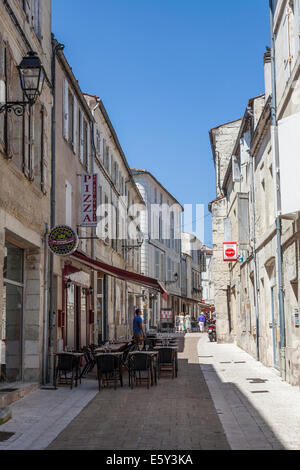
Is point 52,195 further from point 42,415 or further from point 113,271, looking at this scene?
point 42,415

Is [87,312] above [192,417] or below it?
above

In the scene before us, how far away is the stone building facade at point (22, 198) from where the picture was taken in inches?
355

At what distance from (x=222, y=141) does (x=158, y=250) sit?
16.0 m

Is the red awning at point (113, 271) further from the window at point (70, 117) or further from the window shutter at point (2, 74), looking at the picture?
the window shutter at point (2, 74)

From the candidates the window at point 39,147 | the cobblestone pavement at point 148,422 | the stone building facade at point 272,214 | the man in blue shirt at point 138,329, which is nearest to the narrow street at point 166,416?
the cobblestone pavement at point 148,422

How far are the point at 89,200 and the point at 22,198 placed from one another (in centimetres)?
560

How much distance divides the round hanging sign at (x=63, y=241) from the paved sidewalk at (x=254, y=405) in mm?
3518

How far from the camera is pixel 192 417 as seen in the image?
756 centimetres

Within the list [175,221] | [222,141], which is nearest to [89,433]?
[222,141]

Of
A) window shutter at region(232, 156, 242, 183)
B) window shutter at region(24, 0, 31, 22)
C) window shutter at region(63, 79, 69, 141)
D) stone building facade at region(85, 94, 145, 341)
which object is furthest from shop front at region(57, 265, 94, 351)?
window shutter at region(232, 156, 242, 183)

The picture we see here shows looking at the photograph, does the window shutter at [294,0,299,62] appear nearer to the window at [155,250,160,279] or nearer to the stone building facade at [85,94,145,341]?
the stone building facade at [85,94,145,341]

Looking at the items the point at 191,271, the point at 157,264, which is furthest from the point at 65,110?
the point at 191,271

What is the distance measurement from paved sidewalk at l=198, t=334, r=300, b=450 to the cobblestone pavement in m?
0.19
